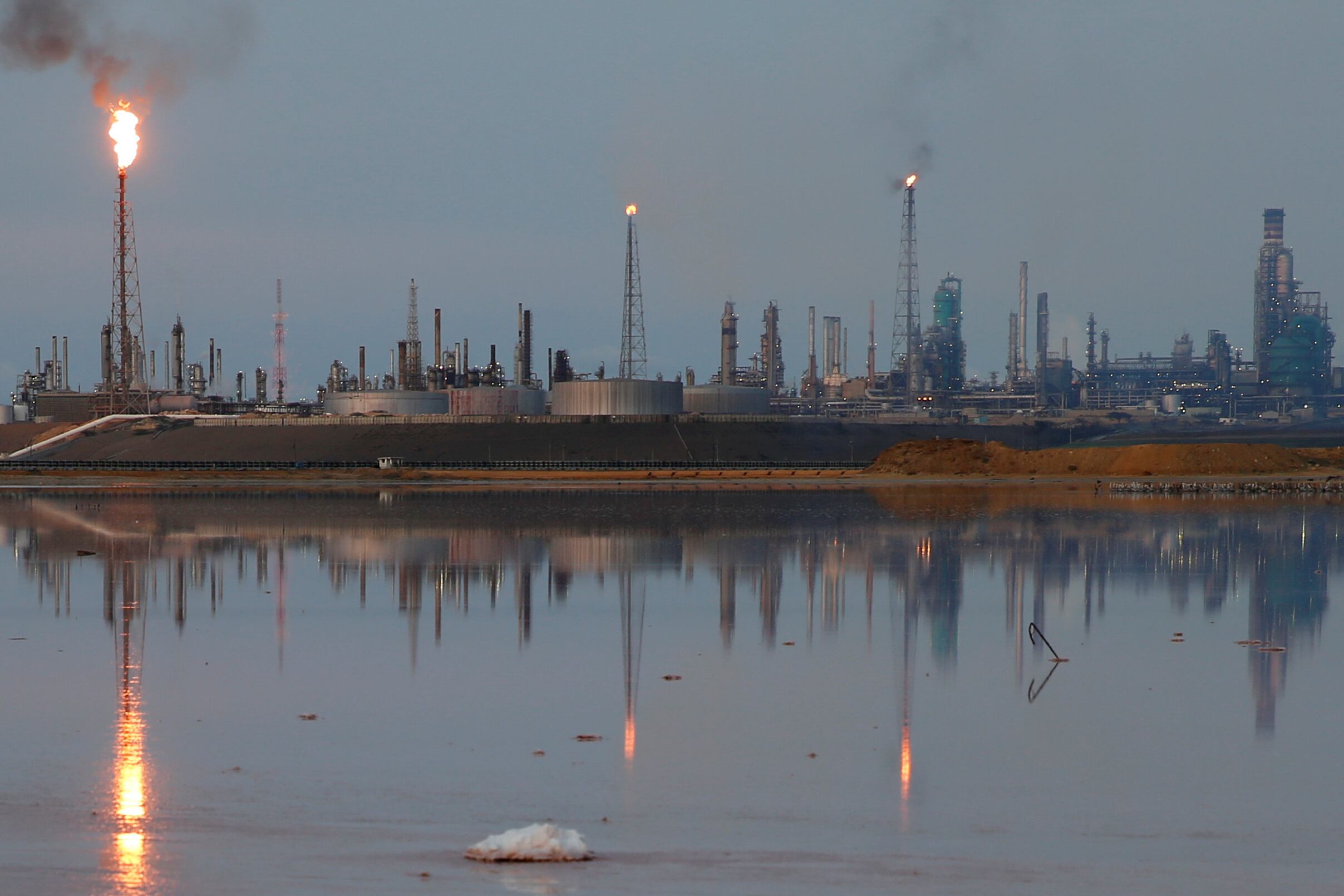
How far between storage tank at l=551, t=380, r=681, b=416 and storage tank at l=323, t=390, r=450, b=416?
14.8 m

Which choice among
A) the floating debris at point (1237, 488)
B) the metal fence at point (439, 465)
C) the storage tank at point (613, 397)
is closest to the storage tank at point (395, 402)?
the storage tank at point (613, 397)

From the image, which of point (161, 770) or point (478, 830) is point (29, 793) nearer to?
point (161, 770)

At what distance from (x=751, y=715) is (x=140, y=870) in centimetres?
851

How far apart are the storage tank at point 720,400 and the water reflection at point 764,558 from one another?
86.3m

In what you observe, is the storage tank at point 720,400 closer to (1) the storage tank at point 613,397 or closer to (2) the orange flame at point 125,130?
(1) the storage tank at point 613,397

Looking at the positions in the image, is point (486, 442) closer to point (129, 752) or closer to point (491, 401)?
point (491, 401)

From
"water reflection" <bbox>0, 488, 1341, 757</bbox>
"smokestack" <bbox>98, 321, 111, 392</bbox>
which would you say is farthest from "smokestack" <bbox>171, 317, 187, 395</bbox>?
"water reflection" <bbox>0, 488, 1341, 757</bbox>

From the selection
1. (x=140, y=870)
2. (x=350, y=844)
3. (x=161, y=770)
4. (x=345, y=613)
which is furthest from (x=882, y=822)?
(x=345, y=613)

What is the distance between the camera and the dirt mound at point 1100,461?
304ft

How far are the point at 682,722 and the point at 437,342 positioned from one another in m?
147

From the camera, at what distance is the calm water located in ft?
39.0

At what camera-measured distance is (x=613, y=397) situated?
14325 cm

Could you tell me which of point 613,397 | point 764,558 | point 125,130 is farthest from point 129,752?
point 613,397

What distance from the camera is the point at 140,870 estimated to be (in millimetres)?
11453
